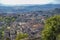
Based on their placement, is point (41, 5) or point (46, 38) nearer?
point (46, 38)

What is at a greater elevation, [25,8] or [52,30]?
[52,30]

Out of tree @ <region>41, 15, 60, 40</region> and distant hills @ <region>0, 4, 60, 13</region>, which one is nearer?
tree @ <region>41, 15, 60, 40</region>


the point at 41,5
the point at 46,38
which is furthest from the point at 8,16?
the point at 46,38

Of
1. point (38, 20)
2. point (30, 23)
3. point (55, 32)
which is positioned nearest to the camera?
point (55, 32)

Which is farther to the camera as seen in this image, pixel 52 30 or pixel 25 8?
pixel 25 8

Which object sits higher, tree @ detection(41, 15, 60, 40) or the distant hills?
tree @ detection(41, 15, 60, 40)

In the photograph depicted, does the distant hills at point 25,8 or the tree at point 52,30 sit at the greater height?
the tree at point 52,30

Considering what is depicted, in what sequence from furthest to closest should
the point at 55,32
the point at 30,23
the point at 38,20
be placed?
the point at 38,20
the point at 30,23
the point at 55,32

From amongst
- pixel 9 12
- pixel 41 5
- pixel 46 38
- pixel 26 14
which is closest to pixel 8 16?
pixel 9 12

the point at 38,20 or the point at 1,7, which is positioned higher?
the point at 1,7

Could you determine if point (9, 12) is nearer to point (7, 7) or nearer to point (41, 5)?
point (7, 7)

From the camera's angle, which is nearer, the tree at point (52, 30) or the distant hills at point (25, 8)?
the tree at point (52, 30)
